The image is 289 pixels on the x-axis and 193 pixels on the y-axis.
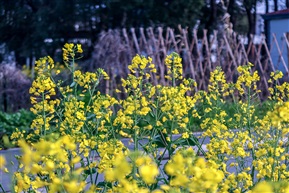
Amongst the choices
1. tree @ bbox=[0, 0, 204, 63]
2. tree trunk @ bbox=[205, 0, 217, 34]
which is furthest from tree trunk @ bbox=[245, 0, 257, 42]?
tree @ bbox=[0, 0, 204, 63]

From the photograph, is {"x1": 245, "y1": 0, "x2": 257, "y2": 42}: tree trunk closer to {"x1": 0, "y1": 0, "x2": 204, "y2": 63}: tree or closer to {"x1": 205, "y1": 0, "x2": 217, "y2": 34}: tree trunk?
{"x1": 205, "y1": 0, "x2": 217, "y2": 34}: tree trunk

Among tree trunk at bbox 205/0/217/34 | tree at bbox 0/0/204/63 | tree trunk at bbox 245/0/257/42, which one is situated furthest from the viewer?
tree trunk at bbox 245/0/257/42

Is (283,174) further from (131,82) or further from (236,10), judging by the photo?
(236,10)

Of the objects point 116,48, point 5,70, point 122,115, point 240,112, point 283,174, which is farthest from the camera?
point 5,70

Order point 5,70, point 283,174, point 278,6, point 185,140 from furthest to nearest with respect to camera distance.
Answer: point 278,6
point 5,70
point 185,140
point 283,174

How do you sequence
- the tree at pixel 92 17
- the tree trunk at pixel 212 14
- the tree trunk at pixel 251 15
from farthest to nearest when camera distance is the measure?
the tree trunk at pixel 251 15, the tree trunk at pixel 212 14, the tree at pixel 92 17

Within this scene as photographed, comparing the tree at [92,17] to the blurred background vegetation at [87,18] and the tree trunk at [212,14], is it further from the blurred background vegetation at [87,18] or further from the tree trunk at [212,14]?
the tree trunk at [212,14]

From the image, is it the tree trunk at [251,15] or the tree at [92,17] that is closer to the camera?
the tree at [92,17]

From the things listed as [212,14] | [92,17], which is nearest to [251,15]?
[212,14]

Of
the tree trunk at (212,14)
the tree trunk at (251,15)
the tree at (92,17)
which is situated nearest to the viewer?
the tree at (92,17)

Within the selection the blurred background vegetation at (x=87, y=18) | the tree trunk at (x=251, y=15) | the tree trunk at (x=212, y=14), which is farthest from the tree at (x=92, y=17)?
the tree trunk at (x=251, y=15)

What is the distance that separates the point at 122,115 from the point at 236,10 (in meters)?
22.2

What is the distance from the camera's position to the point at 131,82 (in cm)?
359

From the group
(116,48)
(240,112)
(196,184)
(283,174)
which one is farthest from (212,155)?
(116,48)
